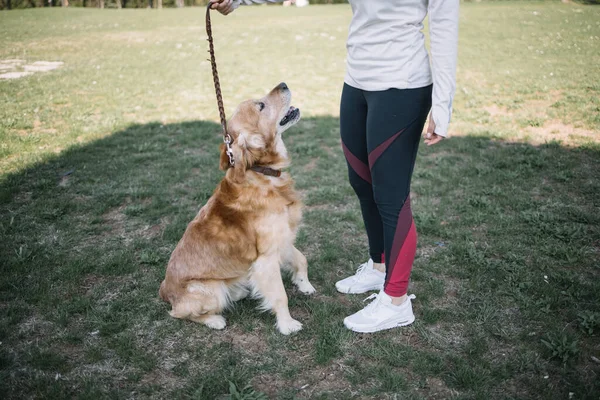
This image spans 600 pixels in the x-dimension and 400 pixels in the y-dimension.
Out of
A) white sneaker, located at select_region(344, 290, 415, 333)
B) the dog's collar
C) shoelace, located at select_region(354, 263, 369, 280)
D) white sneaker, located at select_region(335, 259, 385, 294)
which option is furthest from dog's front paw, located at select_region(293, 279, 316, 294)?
the dog's collar

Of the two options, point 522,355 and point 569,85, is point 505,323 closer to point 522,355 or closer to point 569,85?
point 522,355

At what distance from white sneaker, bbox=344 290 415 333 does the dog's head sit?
1.34 meters

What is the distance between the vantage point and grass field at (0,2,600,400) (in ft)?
9.05

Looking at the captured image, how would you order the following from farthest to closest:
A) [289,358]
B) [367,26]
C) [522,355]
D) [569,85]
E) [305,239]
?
1. [569,85]
2. [305,239]
3. [289,358]
4. [522,355]
5. [367,26]

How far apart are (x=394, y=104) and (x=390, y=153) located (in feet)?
1.04

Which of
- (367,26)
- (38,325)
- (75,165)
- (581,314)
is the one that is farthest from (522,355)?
(75,165)

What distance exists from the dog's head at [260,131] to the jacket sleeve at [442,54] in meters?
1.34

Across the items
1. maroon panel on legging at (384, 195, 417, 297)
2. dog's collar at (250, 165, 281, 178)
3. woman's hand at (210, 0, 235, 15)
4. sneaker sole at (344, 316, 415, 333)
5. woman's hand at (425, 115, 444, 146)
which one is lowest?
sneaker sole at (344, 316, 415, 333)

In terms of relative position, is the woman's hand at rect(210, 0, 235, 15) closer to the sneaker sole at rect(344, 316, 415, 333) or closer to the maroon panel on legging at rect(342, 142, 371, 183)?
the maroon panel on legging at rect(342, 142, 371, 183)

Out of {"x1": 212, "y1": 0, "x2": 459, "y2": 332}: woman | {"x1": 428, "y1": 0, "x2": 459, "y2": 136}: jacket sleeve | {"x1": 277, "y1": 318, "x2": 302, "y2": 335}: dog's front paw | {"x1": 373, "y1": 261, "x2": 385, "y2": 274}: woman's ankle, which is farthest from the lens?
{"x1": 373, "y1": 261, "x2": 385, "y2": 274}: woman's ankle

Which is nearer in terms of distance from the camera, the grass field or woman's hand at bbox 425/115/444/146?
woman's hand at bbox 425/115/444/146

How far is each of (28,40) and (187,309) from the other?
19.1 m

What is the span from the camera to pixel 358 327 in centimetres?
311

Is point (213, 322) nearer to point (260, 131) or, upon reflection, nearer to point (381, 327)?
point (381, 327)
